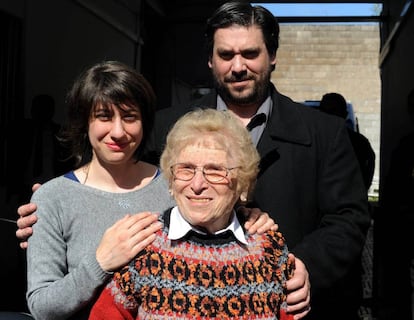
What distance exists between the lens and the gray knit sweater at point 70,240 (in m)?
1.71

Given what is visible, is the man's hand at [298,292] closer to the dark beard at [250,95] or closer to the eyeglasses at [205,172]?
the eyeglasses at [205,172]

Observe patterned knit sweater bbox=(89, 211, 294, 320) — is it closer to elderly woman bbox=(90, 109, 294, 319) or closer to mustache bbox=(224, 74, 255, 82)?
elderly woman bbox=(90, 109, 294, 319)

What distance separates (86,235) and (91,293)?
0.22 m

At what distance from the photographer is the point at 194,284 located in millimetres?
1656

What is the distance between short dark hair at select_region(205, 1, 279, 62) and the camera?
2.28 m

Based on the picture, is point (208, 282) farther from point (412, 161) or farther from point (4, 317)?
point (412, 161)

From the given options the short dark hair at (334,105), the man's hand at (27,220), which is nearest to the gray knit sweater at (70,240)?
the man's hand at (27,220)

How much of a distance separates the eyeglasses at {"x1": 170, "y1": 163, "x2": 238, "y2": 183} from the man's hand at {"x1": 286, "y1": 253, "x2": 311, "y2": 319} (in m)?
0.35

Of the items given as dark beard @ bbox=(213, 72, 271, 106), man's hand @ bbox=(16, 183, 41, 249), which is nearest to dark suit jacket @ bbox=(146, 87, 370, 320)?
dark beard @ bbox=(213, 72, 271, 106)

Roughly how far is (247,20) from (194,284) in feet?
3.54

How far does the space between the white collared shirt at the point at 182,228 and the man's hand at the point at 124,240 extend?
1.8 inches

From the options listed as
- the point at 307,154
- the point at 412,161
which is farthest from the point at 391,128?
the point at 307,154

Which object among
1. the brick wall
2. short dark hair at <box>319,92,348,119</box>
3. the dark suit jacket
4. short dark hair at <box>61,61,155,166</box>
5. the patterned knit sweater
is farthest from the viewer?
the brick wall

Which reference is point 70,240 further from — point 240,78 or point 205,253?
point 240,78
